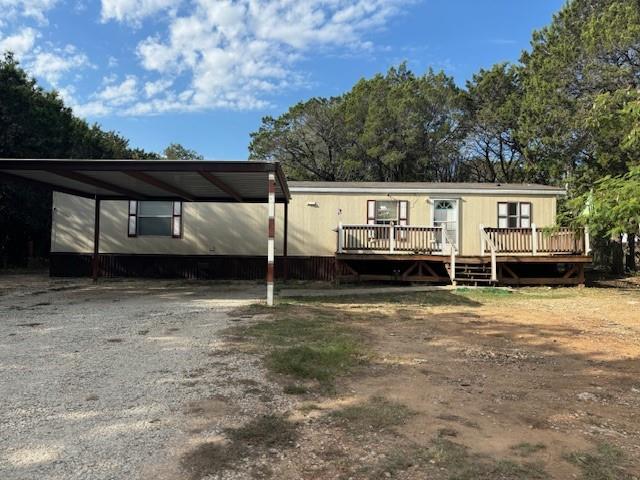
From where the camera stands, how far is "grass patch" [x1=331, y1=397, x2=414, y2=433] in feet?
10.5

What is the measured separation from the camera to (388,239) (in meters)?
13.6

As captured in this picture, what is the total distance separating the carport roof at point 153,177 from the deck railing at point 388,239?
6.74ft

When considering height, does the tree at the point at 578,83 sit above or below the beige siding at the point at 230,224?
above

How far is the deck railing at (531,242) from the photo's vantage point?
13188 mm

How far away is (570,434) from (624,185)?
118 inches

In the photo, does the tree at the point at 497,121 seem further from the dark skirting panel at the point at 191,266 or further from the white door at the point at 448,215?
the dark skirting panel at the point at 191,266

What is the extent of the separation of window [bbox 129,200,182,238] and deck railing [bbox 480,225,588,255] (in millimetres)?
9183

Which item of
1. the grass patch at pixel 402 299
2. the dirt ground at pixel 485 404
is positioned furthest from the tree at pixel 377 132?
the dirt ground at pixel 485 404

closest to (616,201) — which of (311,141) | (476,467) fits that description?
(476,467)

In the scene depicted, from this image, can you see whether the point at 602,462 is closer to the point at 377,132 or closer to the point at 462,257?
the point at 462,257

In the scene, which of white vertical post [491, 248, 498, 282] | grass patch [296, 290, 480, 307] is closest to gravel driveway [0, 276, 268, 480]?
grass patch [296, 290, 480, 307]

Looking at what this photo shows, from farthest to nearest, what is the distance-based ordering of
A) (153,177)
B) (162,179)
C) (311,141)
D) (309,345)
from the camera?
(311,141) < (162,179) < (153,177) < (309,345)

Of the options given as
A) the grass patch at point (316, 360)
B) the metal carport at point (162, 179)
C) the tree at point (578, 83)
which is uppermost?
the tree at point (578, 83)

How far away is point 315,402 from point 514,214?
12804mm
